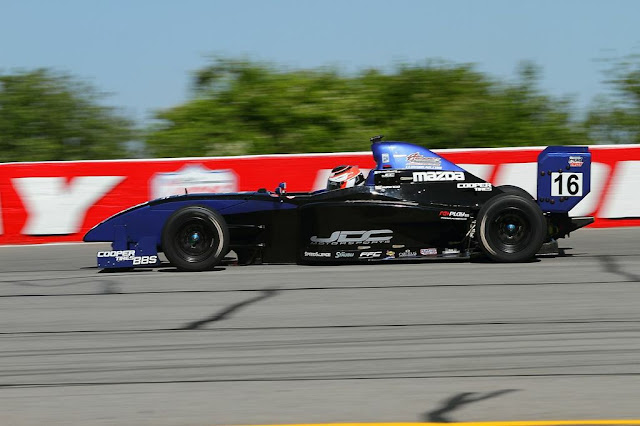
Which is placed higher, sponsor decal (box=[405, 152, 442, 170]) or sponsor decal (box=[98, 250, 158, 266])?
sponsor decal (box=[405, 152, 442, 170])

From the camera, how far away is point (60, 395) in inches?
216

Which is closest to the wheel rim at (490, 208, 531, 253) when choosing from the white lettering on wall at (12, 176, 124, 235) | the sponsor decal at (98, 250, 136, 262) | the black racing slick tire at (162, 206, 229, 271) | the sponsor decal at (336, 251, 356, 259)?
the sponsor decal at (336, 251, 356, 259)

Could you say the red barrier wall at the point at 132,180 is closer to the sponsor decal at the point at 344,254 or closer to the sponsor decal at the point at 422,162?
the sponsor decal at the point at 422,162

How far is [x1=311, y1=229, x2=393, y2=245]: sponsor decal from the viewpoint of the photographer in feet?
33.2

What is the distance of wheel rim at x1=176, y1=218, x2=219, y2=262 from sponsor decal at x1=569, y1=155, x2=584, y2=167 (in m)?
4.11

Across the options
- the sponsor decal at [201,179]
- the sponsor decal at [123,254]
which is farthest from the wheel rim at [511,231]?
the sponsor decal at [201,179]

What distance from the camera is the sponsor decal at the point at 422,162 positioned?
10492 millimetres

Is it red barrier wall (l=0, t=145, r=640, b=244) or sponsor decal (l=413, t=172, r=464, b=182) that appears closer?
sponsor decal (l=413, t=172, r=464, b=182)

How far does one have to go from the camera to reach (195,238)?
407 inches

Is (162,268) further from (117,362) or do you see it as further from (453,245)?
(117,362)

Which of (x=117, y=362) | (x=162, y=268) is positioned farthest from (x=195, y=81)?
(x=117, y=362)

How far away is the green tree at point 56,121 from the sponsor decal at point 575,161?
1648cm

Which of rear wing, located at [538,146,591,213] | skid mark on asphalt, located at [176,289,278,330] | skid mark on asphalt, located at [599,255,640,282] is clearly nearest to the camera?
skid mark on asphalt, located at [176,289,278,330]

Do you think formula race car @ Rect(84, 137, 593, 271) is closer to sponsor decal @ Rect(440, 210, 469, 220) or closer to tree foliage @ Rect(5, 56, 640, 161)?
sponsor decal @ Rect(440, 210, 469, 220)
